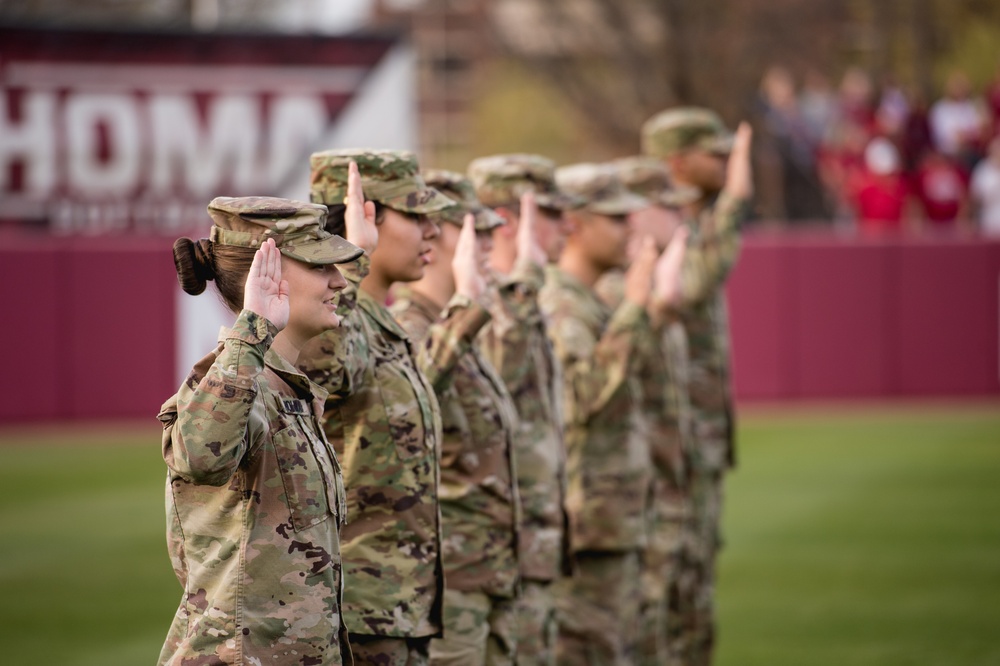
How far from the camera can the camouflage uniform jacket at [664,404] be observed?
27.3ft

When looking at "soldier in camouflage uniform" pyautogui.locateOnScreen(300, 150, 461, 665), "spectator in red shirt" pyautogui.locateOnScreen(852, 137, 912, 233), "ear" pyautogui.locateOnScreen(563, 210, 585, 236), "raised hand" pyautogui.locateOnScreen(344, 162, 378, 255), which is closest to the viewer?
"soldier in camouflage uniform" pyautogui.locateOnScreen(300, 150, 461, 665)

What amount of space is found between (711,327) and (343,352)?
4554mm

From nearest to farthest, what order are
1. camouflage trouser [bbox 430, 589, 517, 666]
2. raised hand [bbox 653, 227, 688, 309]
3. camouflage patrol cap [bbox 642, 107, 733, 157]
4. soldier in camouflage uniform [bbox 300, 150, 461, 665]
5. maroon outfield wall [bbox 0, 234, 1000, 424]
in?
1. soldier in camouflage uniform [bbox 300, 150, 461, 665]
2. camouflage trouser [bbox 430, 589, 517, 666]
3. raised hand [bbox 653, 227, 688, 309]
4. camouflage patrol cap [bbox 642, 107, 733, 157]
5. maroon outfield wall [bbox 0, 234, 1000, 424]

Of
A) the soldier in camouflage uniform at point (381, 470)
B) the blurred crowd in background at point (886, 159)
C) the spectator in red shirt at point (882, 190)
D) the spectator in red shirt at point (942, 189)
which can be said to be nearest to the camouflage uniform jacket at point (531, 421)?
the soldier in camouflage uniform at point (381, 470)

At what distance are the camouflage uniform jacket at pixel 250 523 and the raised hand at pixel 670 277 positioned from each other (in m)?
3.41

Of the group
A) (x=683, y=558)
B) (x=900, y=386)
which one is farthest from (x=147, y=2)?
(x=683, y=558)

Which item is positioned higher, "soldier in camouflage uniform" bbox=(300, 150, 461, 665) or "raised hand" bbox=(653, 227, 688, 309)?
"raised hand" bbox=(653, 227, 688, 309)

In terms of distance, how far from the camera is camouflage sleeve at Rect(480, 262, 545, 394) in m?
6.73

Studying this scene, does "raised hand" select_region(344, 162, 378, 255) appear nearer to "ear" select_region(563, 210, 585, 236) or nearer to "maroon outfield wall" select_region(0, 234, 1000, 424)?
"ear" select_region(563, 210, 585, 236)

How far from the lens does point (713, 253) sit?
30.2ft

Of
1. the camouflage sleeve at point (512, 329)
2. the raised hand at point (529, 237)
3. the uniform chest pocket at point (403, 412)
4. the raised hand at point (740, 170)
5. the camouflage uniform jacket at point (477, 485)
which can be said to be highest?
the raised hand at point (740, 170)

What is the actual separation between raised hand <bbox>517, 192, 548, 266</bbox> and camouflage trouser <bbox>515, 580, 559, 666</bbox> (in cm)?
130

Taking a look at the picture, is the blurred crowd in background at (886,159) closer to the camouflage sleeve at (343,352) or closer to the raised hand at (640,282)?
Answer: the raised hand at (640,282)

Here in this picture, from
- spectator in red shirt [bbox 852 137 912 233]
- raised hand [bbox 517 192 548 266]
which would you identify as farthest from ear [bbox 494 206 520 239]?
spectator in red shirt [bbox 852 137 912 233]
